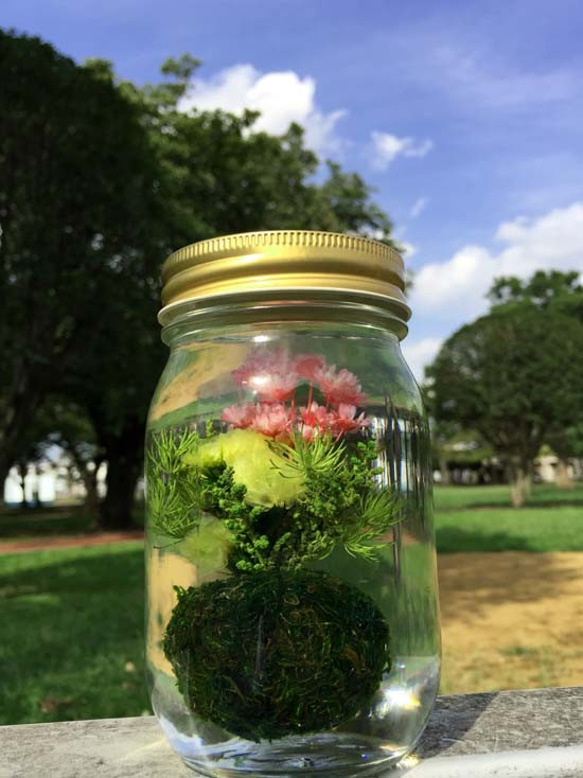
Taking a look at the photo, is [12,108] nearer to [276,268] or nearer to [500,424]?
[276,268]

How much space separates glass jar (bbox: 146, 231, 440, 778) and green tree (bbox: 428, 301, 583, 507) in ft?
75.1

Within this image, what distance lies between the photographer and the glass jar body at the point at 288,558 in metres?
0.87

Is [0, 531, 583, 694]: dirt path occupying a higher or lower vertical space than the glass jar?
lower

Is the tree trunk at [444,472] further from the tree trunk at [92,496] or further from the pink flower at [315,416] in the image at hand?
the pink flower at [315,416]

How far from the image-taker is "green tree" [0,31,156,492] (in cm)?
826

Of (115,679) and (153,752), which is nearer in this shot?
(153,752)

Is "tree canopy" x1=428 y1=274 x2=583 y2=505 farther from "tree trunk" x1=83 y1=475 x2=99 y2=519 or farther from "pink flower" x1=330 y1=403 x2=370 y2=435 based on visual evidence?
"pink flower" x1=330 y1=403 x2=370 y2=435

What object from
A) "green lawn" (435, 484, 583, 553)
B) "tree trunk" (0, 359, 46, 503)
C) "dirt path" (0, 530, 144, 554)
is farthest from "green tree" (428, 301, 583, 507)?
"tree trunk" (0, 359, 46, 503)

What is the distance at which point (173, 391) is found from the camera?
1076mm

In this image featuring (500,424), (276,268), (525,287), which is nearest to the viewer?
(276,268)

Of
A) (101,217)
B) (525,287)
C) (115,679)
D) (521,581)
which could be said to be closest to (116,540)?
(101,217)

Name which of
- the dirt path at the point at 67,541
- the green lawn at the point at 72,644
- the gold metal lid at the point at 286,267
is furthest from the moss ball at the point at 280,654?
the dirt path at the point at 67,541

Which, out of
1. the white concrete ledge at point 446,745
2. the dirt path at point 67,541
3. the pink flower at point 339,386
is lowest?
the dirt path at point 67,541

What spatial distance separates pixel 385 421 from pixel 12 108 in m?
8.71
